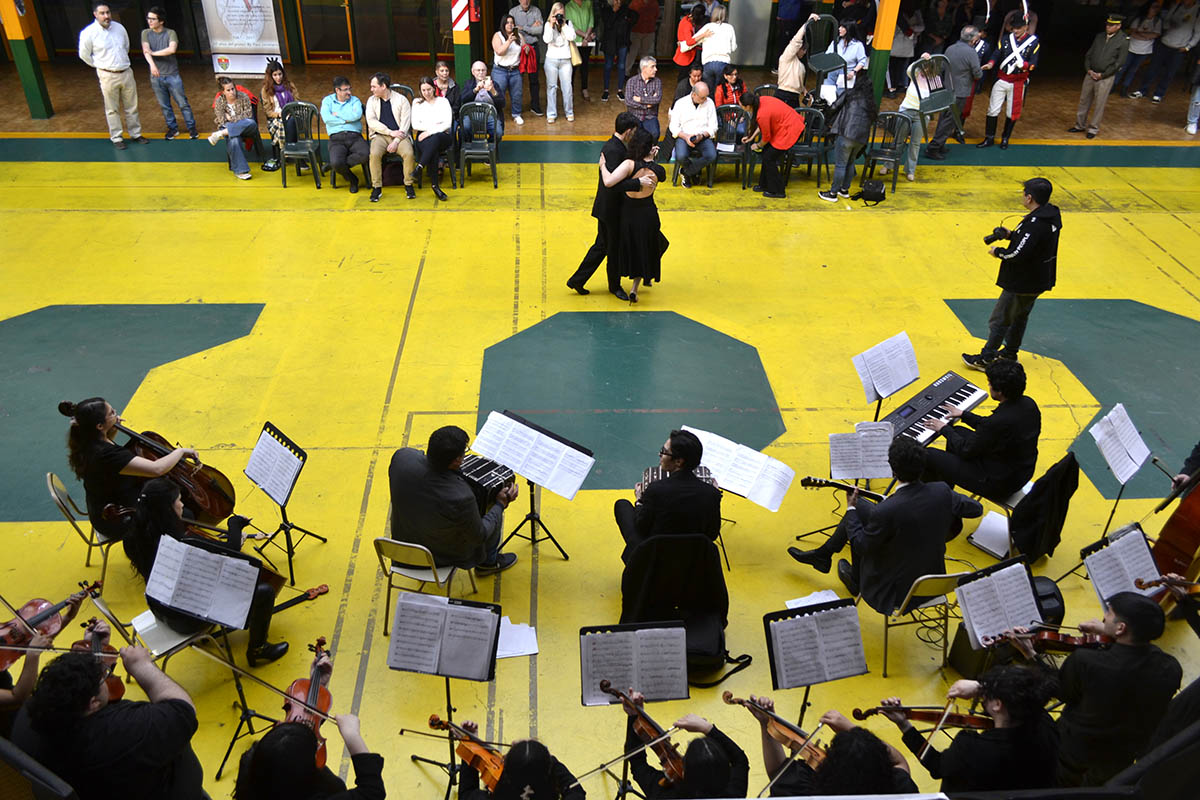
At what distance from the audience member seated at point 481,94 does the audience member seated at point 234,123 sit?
277 centimetres

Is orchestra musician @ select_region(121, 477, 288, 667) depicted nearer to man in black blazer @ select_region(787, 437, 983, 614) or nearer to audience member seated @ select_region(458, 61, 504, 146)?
man in black blazer @ select_region(787, 437, 983, 614)

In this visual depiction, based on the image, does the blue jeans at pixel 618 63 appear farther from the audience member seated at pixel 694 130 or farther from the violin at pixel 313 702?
the violin at pixel 313 702

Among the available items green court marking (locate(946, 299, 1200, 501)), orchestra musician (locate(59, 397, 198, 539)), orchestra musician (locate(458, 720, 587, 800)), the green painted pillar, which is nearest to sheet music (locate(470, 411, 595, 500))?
orchestra musician (locate(59, 397, 198, 539))

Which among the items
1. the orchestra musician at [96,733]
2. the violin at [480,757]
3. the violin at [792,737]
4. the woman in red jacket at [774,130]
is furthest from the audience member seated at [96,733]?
the woman in red jacket at [774,130]

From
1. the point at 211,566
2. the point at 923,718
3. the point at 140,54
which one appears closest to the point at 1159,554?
the point at 923,718

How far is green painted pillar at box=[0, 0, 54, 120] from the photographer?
473 inches

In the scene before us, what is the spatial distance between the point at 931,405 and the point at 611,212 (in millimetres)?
3688

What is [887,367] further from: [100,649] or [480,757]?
[100,649]

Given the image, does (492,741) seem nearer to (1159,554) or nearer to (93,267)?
(1159,554)

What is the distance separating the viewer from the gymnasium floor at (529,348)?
5.30 meters

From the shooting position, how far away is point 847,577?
18.0 feet

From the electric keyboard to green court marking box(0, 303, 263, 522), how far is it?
5770 mm

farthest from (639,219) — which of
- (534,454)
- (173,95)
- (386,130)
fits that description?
(173,95)

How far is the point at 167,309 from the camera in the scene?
28.4 ft
